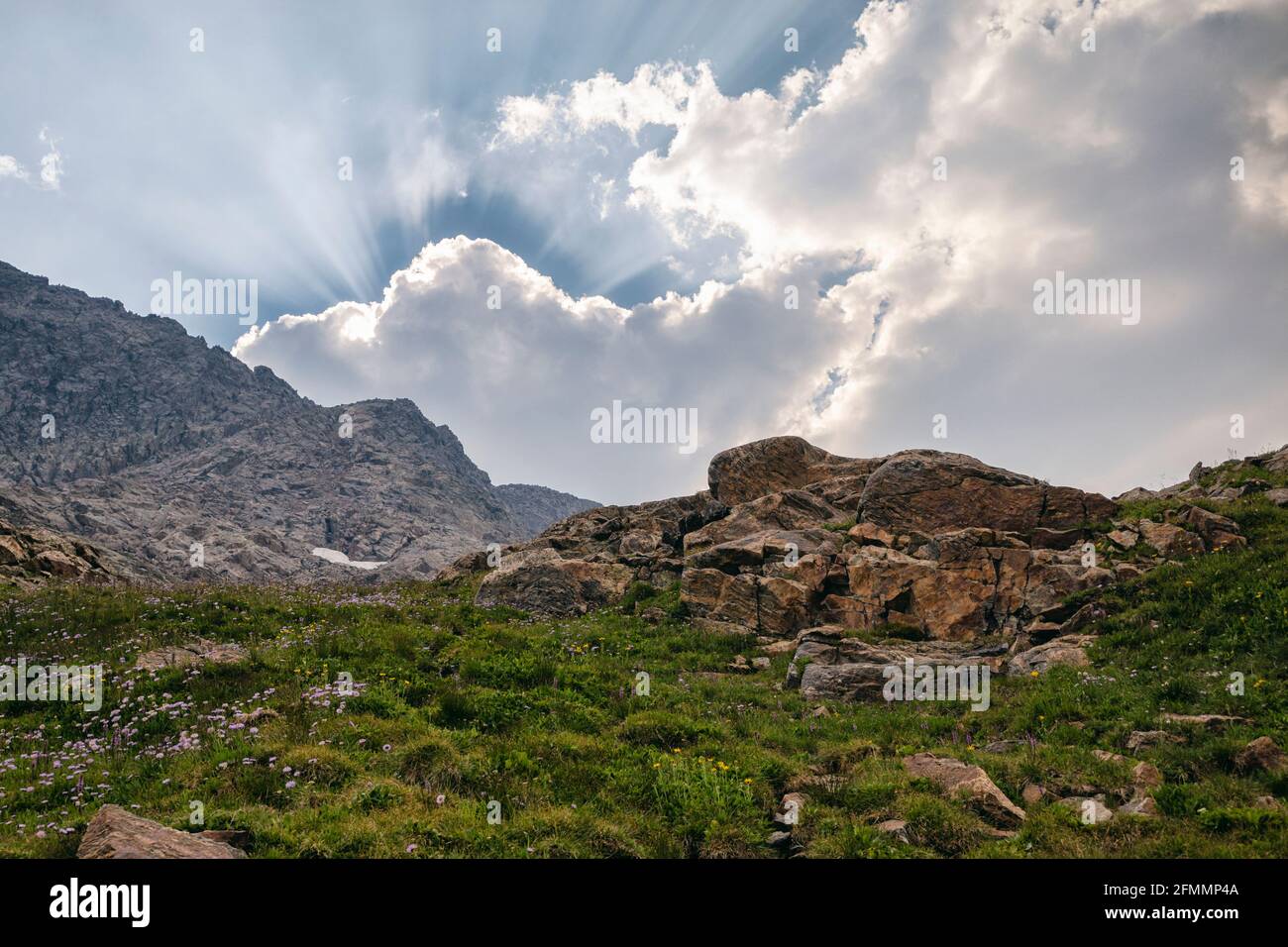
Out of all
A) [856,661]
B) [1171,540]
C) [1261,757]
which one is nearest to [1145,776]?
[1261,757]

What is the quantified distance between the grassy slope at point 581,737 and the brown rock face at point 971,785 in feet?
1.07

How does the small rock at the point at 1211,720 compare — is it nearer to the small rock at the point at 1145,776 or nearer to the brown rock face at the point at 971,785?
the small rock at the point at 1145,776

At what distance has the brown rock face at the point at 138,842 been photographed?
6070 millimetres

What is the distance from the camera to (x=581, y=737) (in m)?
12.1

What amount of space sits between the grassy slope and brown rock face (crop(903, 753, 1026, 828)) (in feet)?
1.07

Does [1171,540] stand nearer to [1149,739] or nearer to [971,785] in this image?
[1149,739]

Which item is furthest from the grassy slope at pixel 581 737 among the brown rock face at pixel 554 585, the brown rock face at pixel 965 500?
the brown rock face at pixel 554 585

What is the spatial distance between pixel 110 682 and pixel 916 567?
20.7 metres

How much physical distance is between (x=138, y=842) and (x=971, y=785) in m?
10.3

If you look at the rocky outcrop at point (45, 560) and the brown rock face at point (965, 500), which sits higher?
the brown rock face at point (965, 500)

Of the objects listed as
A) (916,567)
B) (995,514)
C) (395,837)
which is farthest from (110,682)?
(995,514)
